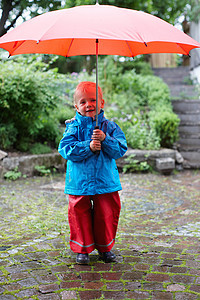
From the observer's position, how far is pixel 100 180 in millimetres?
2918

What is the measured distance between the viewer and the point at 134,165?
297 inches

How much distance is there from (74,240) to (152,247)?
87cm

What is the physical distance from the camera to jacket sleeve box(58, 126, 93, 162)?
112 inches

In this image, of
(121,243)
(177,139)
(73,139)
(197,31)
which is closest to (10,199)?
(121,243)

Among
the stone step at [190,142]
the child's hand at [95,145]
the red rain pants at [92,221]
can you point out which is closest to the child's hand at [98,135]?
the child's hand at [95,145]

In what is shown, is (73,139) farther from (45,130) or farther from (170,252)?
(45,130)

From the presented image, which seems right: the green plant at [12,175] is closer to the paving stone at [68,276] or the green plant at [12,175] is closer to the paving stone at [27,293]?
the paving stone at [68,276]

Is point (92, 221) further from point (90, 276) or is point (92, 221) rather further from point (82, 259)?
point (90, 276)

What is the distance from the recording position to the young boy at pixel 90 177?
9.50 ft

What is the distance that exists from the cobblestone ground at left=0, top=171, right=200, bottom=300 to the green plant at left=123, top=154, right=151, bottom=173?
165cm

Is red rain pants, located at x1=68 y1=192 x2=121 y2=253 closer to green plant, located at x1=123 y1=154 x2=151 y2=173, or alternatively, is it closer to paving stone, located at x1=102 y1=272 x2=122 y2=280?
paving stone, located at x1=102 y1=272 x2=122 y2=280

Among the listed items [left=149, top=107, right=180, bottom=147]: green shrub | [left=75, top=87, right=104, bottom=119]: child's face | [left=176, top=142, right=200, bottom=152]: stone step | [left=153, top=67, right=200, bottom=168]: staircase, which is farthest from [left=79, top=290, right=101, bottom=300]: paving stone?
[left=176, top=142, right=200, bottom=152]: stone step

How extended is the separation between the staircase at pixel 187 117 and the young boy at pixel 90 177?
5715 millimetres

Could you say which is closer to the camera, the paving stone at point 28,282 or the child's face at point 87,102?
the paving stone at point 28,282
